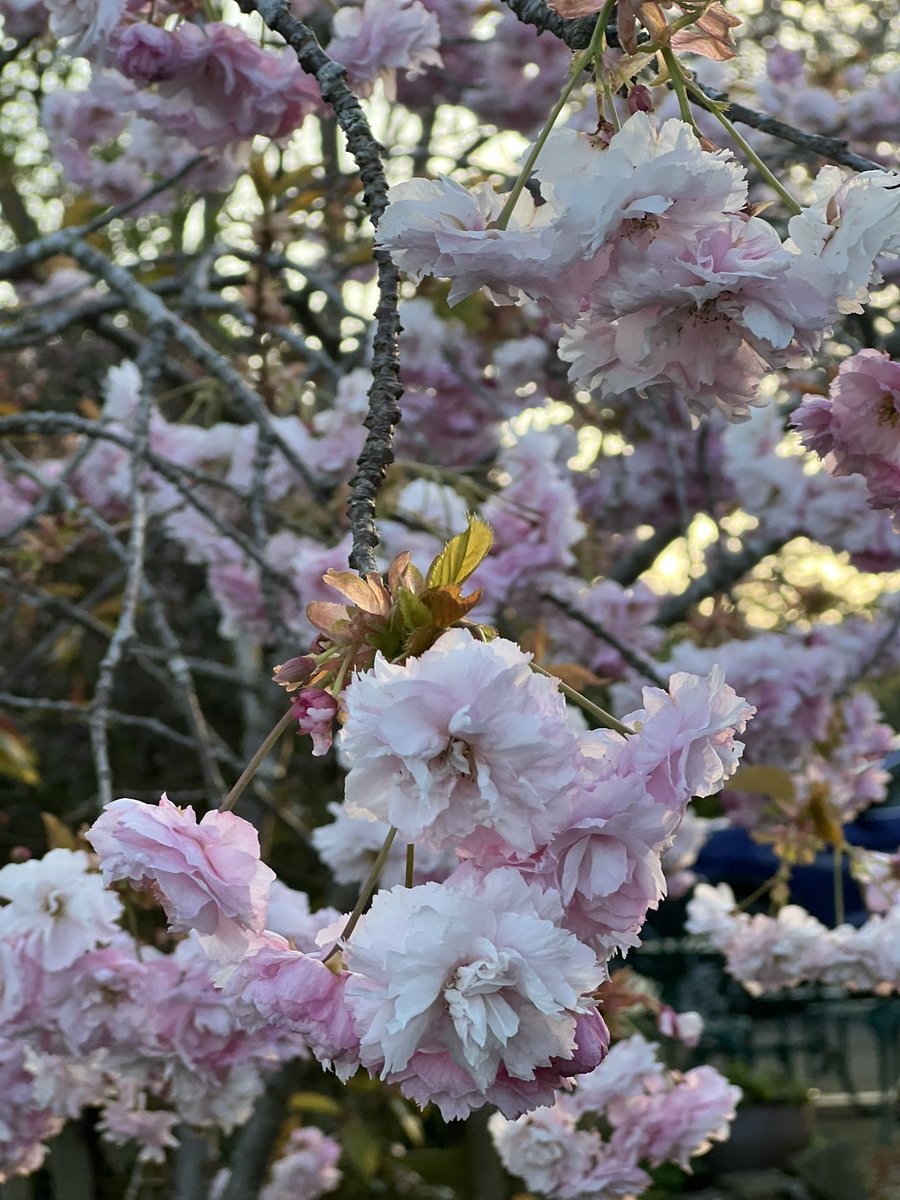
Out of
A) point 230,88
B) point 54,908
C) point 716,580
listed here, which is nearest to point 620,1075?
point 54,908

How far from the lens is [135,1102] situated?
1.49 m

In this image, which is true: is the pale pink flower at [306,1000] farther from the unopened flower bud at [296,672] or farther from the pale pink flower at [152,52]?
the pale pink flower at [152,52]

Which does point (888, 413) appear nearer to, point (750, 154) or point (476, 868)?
point (750, 154)

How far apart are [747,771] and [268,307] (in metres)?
1.03

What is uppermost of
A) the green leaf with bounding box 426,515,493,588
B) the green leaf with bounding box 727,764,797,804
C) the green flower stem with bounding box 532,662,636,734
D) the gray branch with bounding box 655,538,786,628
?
the gray branch with bounding box 655,538,786,628

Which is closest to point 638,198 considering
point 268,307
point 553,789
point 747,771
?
point 553,789

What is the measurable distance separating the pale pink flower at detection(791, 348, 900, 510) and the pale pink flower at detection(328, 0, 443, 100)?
0.71 meters

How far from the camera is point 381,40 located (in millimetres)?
1424

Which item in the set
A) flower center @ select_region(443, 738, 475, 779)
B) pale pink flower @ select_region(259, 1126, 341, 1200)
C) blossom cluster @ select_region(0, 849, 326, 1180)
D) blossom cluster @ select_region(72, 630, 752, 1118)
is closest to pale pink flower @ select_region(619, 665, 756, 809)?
blossom cluster @ select_region(72, 630, 752, 1118)

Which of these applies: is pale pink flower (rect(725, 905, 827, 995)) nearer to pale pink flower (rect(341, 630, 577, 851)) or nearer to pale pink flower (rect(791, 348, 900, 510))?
pale pink flower (rect(791, 348, 900, 510))

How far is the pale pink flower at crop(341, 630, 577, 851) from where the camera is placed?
55 cm

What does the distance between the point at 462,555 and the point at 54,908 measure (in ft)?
2.38

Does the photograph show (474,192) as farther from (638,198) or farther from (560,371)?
(560,371)

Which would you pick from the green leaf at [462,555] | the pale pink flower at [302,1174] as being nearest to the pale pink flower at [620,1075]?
the green leaf at [462,555]
